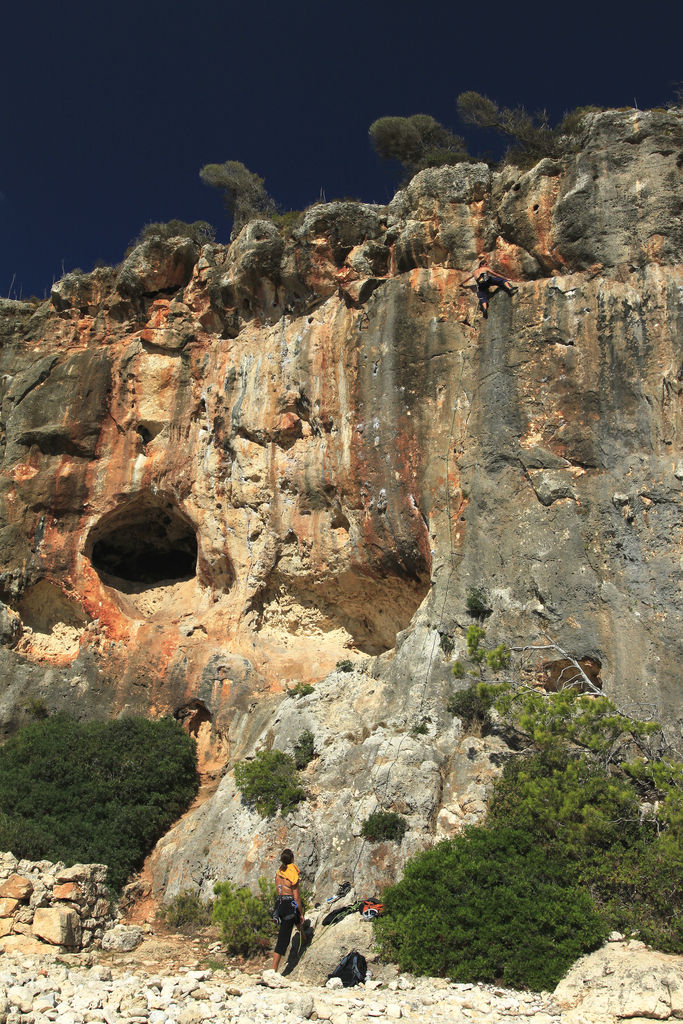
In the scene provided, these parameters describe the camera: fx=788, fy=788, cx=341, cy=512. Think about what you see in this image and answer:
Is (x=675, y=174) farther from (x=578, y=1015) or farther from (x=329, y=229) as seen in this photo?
(x=578, y=1015)

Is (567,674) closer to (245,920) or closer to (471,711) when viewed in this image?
(471,711)

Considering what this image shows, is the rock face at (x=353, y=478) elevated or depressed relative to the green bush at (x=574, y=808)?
elevated

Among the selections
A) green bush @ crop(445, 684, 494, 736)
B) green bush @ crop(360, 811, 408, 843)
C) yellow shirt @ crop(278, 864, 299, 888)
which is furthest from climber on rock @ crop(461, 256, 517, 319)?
yellow shirt @ crop(278, 864, 299, 888)

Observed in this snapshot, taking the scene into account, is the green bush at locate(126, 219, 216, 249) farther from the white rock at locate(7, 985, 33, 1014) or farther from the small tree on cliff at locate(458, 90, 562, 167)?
the white rock at locate(7, 985, 33, 1014)

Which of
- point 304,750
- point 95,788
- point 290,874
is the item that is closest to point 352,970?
point 290,874

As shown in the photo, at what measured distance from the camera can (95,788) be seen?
607 inches

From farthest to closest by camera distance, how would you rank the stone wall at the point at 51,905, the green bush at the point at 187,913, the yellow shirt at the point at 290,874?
the green bush at the point at 187,913 < the stone wall at the point at 51,905 < the yellow shirt at the point at 290,874

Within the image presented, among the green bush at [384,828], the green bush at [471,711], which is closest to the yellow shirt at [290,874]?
the green bush at [384,828]

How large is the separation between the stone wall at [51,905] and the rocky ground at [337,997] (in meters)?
0.66

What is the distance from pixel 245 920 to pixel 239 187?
25.3m

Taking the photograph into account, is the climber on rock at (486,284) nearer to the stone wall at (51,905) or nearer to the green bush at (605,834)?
the green bush at (605,834)

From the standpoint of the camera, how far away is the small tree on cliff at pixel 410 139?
26.3 meters

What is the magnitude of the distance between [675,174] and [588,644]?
9.82m

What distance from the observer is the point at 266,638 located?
61.4 feet
